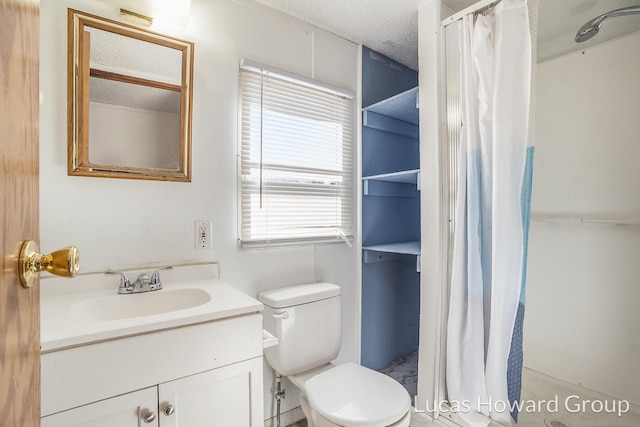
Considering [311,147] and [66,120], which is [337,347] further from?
[66,120]

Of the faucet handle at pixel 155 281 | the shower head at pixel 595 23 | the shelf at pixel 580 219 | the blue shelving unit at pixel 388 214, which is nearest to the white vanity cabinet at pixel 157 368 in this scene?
the faucet handle at pixel 155 281

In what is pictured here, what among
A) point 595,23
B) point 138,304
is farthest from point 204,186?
point 595,23

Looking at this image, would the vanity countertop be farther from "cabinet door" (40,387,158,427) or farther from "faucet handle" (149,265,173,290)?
"cabinet door" (40,387,158,427)

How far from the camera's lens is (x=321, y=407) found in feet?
4.08

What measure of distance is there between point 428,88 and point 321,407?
1.53m

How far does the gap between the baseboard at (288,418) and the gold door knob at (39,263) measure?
1.54 m

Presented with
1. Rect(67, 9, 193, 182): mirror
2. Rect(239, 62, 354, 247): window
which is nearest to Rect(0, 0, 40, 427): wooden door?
Rect(67, 9, 193, 182): mirror

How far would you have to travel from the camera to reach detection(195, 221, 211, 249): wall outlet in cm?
146

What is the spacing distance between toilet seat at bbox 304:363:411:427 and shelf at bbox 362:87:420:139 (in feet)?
4.69

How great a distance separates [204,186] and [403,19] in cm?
140

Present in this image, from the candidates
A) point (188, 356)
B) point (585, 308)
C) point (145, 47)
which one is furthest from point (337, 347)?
point (145, 47)

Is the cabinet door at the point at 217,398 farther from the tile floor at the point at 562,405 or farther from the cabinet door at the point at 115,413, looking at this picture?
the tile floor at the point at 562,405

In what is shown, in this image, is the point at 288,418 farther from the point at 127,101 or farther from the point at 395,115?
the point at 395,115

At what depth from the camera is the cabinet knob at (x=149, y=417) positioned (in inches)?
36.3
